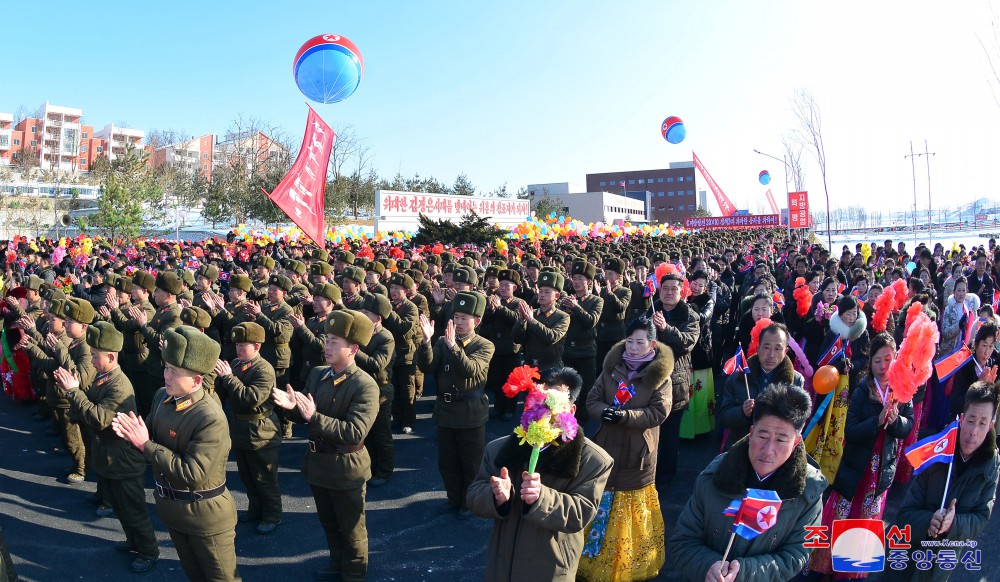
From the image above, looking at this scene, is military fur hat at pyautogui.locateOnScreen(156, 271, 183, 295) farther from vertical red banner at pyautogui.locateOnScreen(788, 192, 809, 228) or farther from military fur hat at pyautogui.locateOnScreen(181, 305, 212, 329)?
vertical red banner at pyautogui.locateOnScreen(788, 192, 809, 228)

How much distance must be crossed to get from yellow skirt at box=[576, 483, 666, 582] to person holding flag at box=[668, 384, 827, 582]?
4.44ft

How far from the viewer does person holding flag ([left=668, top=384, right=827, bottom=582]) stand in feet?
8.02

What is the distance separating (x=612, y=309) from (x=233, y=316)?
4555 millimetres

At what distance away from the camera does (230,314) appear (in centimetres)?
730

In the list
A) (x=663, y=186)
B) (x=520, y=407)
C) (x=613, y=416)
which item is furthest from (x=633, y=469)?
(x=663, y=186)

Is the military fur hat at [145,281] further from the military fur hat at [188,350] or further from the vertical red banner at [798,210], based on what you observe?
the vertical red banner at [798,210]

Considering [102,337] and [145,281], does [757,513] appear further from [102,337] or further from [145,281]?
[145,281]

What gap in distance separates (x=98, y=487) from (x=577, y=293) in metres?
5.30

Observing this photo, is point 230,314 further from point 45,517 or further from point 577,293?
point 577,293

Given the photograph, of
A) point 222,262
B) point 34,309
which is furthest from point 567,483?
point 222,262

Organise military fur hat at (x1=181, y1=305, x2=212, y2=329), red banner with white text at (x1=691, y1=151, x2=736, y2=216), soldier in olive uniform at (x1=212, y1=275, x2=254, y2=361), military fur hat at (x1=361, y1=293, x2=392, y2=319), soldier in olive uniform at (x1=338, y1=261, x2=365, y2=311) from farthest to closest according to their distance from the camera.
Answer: red banner with white text at (x1=691, y1=151, x2=736, y2=216) → soldier in olive uniform at (x1=338, y1=261, x2=365, y2=311) → soldier in olive uniform at (x1=212, y1=275, x2=254, y2=361) → military fur hat at (x1=181, y1=305, x2=212, y2=329) → military fur hat at (x1=361, y1=293, x2=392, y2=319)

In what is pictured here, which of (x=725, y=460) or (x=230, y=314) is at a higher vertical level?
(x=230, y=314)

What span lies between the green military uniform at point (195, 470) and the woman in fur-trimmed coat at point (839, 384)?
396cm

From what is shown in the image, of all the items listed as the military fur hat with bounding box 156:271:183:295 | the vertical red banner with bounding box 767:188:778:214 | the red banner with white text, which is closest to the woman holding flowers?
the military fur hat with bounding box 156:271:183:295
